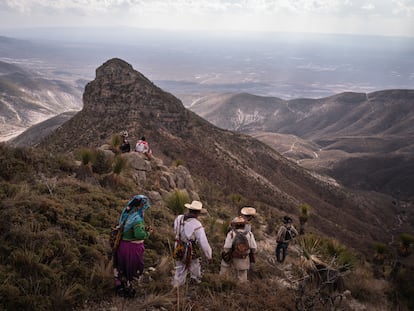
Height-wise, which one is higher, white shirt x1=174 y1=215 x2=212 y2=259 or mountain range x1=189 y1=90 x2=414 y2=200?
white shirt x1=174 y1=215 x2=212 y2=259

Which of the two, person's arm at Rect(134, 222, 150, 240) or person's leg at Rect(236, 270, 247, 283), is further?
person's leg at Rect(236, 270, 247, 283)

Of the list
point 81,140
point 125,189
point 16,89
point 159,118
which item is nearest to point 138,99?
point 159,118

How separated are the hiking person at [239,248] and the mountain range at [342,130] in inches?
2484

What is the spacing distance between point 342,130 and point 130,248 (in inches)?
5163

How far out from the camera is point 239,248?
5617 millimetres

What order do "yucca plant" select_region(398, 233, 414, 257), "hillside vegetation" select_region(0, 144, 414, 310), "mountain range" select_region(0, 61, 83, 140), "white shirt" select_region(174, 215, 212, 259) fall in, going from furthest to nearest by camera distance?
"mountain range" select_region(0, 61, 83, 140) → "yucca plant" select_region(398, 233, 414, 257) → "white shirt" select_region(174, 215, 212, 259) → "hillside vegetation" select_region(0, 144, 414, 310)

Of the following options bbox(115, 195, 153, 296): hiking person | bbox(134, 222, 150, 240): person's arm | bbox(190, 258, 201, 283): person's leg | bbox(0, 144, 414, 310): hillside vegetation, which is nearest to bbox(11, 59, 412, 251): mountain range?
bbox(0, 144, 414, 310): hillside vegetation

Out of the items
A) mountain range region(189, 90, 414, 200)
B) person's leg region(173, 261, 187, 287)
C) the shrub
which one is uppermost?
person's leg region(173, 261, 187, 287)

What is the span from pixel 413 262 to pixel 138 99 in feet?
75.7

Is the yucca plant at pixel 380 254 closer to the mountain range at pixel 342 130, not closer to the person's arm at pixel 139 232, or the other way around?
the person's arm at pixel 139 232

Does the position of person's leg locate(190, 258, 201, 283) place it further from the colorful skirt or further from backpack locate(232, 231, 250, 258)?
the colorful skirt

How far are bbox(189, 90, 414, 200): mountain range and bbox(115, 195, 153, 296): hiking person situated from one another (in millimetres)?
65036

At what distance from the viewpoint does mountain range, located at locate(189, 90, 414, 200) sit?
6781 centimetres

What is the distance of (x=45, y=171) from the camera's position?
9219 millimetres
